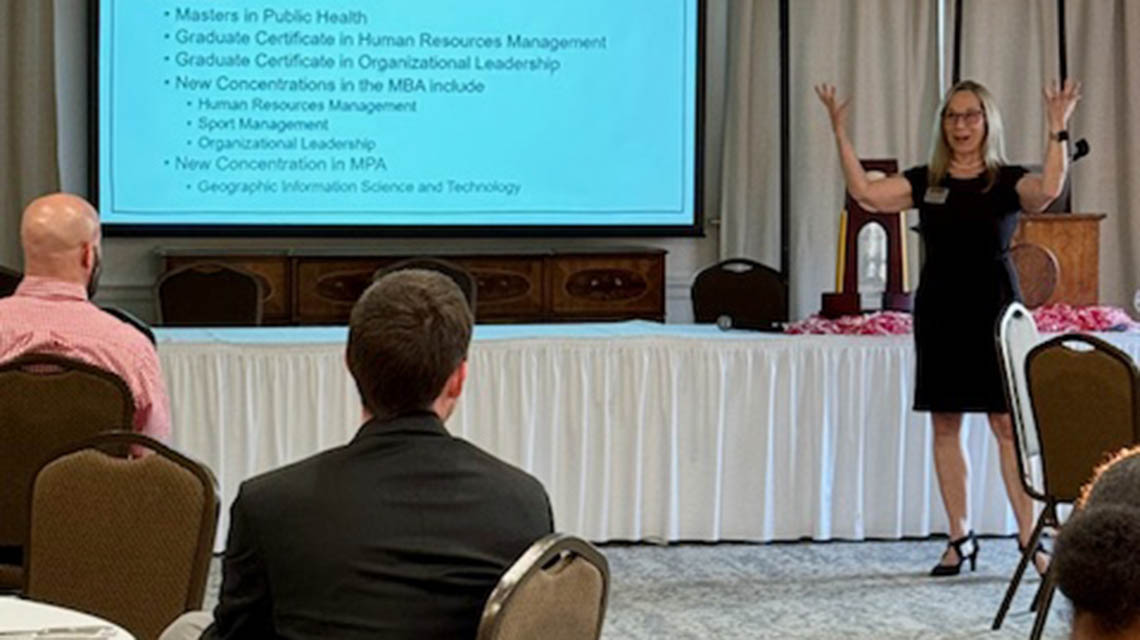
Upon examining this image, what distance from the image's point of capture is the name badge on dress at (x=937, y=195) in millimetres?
5668

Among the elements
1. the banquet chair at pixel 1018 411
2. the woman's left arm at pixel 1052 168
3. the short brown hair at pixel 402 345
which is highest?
the woman's left arm at pixel 1052 168

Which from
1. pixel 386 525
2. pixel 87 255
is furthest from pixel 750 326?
pixel 386 525

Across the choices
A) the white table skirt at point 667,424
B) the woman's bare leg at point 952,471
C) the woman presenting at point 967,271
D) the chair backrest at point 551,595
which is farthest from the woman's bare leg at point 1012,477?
the chair backrest at point 551,595

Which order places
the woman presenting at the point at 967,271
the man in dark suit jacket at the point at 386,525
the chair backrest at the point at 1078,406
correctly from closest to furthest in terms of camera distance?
the man in dark suit jacket at the point at 386,525 < the chair backrest at the point at 1078,406 < the woman presenting at the point at 967,271

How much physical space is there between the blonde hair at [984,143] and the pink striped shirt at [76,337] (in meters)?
2.67

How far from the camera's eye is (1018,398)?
499 centimetres

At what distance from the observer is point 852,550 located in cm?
614

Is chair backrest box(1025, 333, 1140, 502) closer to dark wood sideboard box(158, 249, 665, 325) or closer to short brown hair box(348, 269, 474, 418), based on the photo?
short brown hair box(348, 269, 474, 418)

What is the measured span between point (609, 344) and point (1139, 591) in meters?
4.90

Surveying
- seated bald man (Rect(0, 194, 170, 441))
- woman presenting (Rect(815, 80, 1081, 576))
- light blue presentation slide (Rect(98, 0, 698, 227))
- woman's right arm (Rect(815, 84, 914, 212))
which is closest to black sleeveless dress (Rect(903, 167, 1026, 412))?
woman presenting (Rect(815, 80, 1081, 576))

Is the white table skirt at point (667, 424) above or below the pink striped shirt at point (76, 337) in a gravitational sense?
below

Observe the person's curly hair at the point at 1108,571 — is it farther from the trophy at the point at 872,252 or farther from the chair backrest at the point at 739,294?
the chair backrest at the point at 739,294

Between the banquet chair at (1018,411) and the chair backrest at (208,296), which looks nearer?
the banquet chair at (1018,411)

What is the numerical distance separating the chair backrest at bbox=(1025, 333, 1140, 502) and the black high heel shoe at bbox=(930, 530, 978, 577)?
3.41ft
